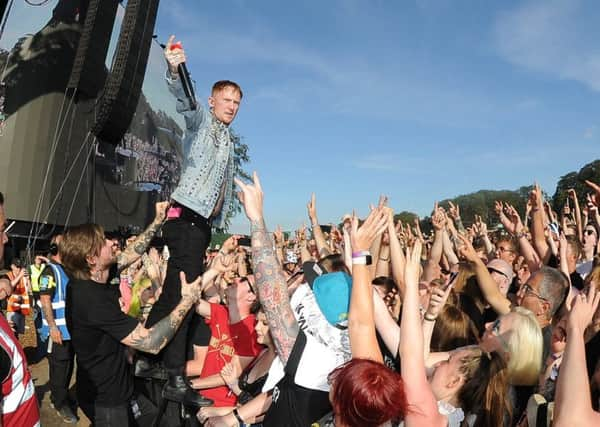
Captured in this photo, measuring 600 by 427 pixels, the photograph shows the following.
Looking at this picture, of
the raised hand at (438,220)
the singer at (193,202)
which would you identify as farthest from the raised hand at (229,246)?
the raised hand at (438,220)

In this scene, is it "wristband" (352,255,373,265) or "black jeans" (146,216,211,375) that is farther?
"black jeans" (146,216,211,375)

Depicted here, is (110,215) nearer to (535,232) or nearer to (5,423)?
(535,232)

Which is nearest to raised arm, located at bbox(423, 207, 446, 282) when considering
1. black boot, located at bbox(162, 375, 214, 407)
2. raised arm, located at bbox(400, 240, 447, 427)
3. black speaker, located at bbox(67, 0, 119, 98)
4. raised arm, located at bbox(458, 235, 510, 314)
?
raised arm, located at bbox(458, 235, 510, 314)

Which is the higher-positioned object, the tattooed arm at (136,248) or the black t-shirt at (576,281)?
the black t-shirt at (576,281)

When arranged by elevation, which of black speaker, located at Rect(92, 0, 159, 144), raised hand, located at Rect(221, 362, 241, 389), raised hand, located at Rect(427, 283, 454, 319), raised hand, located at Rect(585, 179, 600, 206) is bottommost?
raised hand, located at Rect(221, 362, 241, 389)

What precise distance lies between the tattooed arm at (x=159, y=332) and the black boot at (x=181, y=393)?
49cm

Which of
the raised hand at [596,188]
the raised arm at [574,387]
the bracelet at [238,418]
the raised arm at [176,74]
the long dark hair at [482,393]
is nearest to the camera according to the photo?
the raised arm at [574,387]

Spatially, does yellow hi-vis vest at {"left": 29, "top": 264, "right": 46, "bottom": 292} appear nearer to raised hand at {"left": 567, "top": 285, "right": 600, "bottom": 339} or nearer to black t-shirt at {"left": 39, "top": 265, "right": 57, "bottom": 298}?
black t-shirt at {"left": 39, "top": 265, "right": 57, "bottom": 298}

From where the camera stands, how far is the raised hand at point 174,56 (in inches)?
115

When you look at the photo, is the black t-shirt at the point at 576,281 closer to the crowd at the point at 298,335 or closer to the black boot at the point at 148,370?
the crowd at the point at 298,335

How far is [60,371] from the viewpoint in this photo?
5.60 metres

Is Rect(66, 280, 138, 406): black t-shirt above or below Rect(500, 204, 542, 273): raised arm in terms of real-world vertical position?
below

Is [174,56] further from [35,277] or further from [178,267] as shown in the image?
[35,277]

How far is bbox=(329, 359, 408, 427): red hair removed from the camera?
1.65 m
